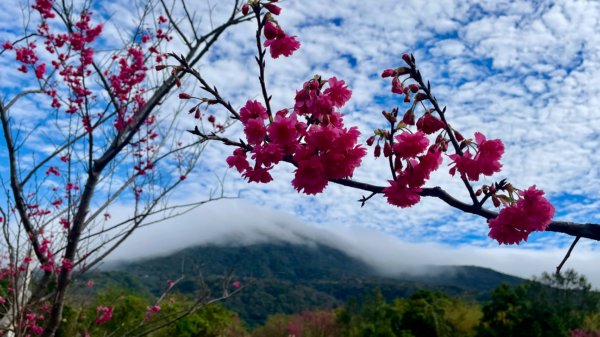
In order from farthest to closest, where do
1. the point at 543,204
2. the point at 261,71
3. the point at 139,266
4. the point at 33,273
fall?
the point at 139,266 < the point at 33,273 < the point at 261,71 < the point at 543,204

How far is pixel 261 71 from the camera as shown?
224 cm

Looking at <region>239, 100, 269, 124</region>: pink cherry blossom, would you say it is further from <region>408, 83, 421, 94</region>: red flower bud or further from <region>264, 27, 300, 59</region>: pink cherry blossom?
<region>408, 83, 421, 94</region>: red flower bud

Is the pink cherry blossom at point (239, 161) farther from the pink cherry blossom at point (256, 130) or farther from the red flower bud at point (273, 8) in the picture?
the red flower bud at point (273, 8)

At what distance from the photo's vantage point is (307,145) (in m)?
2.13

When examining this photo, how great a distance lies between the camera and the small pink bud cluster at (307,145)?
6.91 feet

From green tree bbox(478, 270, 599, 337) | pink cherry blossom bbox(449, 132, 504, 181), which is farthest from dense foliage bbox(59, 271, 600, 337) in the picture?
pink cherry blossom bbox(449, 132, 504, 181)

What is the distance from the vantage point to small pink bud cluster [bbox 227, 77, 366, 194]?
211cm

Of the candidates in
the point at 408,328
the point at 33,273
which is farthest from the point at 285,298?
the point at 33,273

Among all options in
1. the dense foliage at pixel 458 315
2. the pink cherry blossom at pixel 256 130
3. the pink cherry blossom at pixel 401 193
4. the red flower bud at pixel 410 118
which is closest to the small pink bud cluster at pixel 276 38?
the pink cherry blossom at pixel 256 130

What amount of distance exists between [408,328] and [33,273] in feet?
49.2

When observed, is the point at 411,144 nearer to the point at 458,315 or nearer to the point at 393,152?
the point at 393,152

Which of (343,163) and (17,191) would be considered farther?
(17,191)

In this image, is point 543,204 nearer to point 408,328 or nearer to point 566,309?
point 408,328

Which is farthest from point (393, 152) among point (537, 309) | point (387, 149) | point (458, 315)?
point (458, 315)
